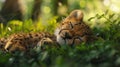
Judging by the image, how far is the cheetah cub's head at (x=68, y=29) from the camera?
261 inches

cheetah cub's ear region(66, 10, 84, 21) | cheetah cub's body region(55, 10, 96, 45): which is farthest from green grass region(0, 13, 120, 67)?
cheetah cub's ear region(66, 10, 84, 21)

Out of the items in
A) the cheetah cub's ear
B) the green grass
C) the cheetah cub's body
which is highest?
the cheetah cub's ear

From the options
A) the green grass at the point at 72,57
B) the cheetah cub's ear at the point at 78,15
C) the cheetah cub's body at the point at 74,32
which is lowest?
the green grass at the point at 72,57

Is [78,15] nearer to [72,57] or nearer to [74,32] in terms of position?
[74,32]

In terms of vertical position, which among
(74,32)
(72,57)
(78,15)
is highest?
(78,15)

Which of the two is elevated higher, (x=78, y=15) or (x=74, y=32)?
(x=78, y=15)

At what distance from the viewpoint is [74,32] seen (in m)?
6.74

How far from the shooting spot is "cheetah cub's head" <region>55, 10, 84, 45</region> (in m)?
6.62

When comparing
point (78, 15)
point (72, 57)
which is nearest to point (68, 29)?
point (78, 15)

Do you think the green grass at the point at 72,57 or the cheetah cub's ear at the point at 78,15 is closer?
the green grass at the point at 72,57

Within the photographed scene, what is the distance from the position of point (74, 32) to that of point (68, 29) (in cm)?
16

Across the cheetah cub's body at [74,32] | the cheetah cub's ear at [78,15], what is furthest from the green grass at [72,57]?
the cheetah cub's ear at [78,15]

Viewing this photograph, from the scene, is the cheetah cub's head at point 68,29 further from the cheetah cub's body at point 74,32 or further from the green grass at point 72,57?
the green grass at point 72,57

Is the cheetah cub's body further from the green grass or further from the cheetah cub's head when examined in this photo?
the green grass
